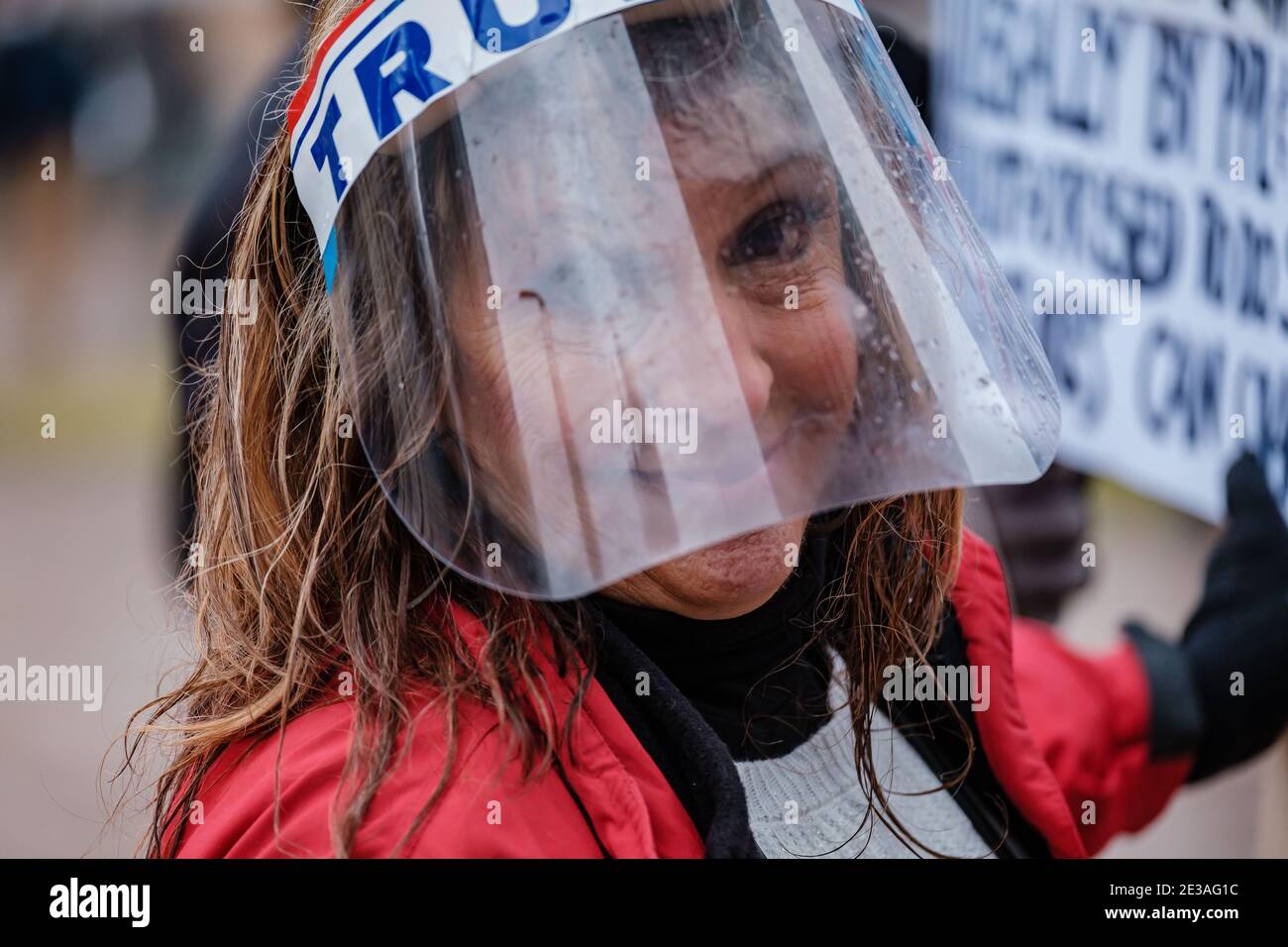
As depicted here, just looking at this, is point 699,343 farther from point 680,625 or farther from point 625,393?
point 680,625

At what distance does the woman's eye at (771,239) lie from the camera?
973mm

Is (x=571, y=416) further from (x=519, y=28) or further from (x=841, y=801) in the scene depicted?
(x=841, y=801)

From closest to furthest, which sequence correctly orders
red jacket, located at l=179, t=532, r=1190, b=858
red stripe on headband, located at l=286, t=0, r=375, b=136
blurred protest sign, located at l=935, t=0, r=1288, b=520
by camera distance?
1. red jacket, located at l=179, t=532, r=1190, b=858
2. red stripe on headband, located at l=286, t=0, r=375, b=136
3. blurred protest sign, located at l=935, t=0, r=1288, b=520

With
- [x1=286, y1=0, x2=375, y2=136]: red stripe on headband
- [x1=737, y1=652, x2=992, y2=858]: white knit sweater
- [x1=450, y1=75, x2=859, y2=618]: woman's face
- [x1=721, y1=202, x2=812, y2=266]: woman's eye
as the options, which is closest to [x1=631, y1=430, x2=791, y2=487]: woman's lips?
[x1=450, y1=75, x2=859, y2=618]: woman's face

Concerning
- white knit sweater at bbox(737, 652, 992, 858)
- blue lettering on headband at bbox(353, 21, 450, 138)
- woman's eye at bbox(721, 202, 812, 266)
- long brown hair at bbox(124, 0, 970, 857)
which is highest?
blue lettering on headband at bbox(353, 21, 450, 138)

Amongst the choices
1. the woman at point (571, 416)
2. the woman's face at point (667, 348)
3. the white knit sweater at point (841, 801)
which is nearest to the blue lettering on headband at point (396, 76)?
the woman at point (571, 416)

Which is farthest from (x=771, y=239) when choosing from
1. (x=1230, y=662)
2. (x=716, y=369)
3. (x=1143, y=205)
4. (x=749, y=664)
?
(x=1143, y=205)

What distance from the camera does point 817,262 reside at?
101 cm

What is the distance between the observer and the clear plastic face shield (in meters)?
0.94

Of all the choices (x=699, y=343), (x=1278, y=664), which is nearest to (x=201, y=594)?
(x=699, y=343)

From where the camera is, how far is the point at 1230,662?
1.81 m

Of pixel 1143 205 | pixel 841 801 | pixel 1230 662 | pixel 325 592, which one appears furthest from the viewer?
pixel 1143 205

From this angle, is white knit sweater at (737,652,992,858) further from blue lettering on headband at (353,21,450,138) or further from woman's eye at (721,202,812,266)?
blue lettering on headband at (353,21,450,138)

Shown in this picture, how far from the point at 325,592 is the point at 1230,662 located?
1328 millimetres
